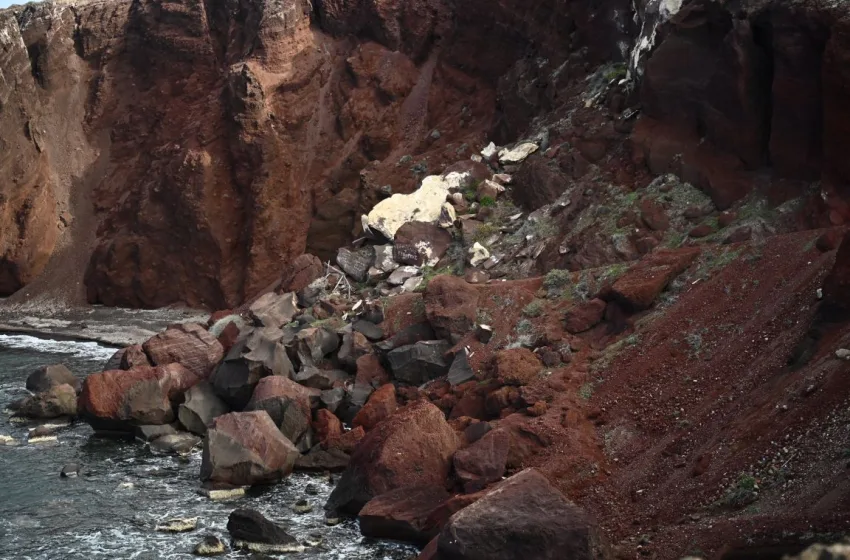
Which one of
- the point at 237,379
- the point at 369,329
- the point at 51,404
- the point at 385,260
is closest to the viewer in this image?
the point at 237,379

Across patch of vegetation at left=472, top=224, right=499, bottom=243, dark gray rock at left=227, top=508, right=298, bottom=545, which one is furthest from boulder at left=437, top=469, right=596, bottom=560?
patch of vegetation at left=472, top=224, right=499, bottom=243

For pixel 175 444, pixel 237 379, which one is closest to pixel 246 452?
pixel 175 444

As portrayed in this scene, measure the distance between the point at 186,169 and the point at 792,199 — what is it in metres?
24.5

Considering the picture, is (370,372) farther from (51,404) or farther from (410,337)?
(51,404)

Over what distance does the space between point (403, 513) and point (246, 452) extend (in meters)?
4.41

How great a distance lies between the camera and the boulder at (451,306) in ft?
73.1

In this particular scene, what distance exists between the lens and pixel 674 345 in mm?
17453

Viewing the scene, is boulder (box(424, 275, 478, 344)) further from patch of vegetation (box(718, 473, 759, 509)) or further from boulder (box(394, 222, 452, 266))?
patch of vegetation (box(718, 473, 759, 509))

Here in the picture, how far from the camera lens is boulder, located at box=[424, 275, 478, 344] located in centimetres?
2228

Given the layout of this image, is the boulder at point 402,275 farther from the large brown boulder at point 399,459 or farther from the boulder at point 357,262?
the large brown boulder at point 399,459

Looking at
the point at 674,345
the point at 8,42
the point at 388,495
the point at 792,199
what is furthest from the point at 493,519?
the point at 8,42

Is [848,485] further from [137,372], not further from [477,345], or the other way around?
[137,372]

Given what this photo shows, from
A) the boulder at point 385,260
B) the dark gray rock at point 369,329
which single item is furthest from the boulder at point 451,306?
the boulder at point 385,260

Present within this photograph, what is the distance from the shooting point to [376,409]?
67.9 feet
